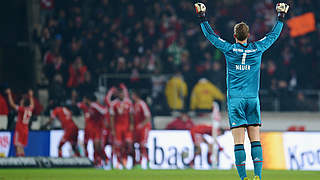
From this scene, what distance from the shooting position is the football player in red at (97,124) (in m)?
17.1

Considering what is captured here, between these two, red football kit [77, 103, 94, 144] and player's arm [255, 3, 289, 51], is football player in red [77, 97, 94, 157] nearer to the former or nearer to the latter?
red football kit [77, 103, 94, 144]

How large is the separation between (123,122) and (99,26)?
6.09m

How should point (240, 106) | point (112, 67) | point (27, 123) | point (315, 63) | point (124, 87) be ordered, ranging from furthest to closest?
point (315, 63)
point (112, 67)
point (124, 87)
point (27, 123)
point (240, 106)

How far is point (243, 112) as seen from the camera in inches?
358

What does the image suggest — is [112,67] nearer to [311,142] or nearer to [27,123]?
[27,123]

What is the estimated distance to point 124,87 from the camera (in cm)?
1870

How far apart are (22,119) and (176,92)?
13.9ft

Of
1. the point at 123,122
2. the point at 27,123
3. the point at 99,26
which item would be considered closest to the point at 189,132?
the point at 123,122

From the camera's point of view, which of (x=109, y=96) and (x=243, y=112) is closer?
(x=243, y=112)

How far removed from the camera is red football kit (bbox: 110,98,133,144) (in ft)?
57.7

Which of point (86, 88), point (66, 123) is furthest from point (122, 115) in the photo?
point (86, 88)

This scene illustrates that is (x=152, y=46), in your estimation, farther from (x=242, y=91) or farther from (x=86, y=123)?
(x=242, y=91)

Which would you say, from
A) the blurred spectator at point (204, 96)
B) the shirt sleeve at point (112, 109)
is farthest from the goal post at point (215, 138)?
the shirt sleeve at point (112, 109)

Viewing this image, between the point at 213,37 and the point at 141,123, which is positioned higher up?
the point at 213,37
